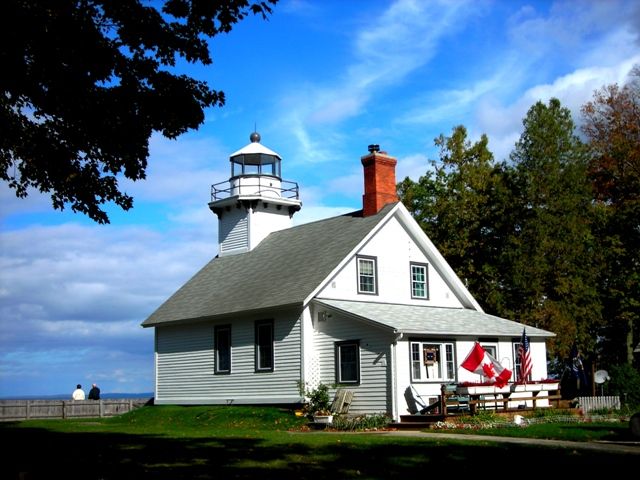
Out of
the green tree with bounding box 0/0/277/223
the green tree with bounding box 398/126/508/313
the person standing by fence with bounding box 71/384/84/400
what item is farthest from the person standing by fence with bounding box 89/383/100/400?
the green tree with bounding box 0/0/277/223

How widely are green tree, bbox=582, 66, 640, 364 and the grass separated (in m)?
24.6

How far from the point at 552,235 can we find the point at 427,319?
11.6m

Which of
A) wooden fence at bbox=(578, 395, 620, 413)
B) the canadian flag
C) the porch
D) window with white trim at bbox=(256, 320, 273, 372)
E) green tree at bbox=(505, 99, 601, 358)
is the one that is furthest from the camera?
green tree at bbox=(505, 99, 601, 358)

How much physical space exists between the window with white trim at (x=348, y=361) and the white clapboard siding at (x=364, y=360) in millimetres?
160

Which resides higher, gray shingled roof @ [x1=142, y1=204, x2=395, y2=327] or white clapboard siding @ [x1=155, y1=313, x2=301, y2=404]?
gray shingled roof @ [x1=142, y1=204, x2=395, y2=327]

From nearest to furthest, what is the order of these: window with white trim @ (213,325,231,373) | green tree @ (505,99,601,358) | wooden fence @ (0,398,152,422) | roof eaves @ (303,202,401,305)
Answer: roof eaves @ (303,202,401,305) < window with white trim @ (213,325,231,373) < wooden fence @ (0,398,152,422) < green tree @ (505,99,601,358)

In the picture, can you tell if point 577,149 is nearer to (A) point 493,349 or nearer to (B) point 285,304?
(A) point 493,349

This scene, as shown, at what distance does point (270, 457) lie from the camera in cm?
1467

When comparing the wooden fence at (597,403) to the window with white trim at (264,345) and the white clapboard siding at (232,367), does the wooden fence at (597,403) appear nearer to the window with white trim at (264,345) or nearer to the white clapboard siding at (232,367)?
the white clapboard siding at (232,367)

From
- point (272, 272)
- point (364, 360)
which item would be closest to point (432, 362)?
point (364, 360)

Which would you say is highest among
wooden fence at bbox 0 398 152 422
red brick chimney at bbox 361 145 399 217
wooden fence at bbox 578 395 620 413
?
red brick chimney at bbox 361 145 399 217

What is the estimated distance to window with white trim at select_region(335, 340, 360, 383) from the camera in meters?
26.5

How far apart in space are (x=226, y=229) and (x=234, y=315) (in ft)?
26.8

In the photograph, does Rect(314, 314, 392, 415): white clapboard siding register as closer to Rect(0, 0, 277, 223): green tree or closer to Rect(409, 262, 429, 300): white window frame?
Rect(409, 262, 429, 300): white window frame
